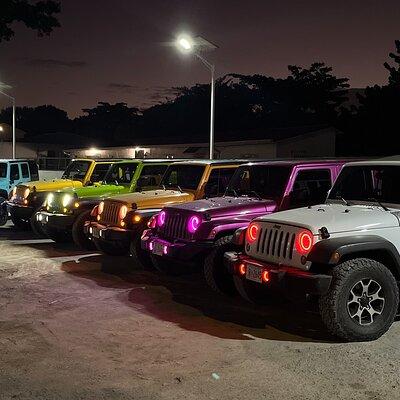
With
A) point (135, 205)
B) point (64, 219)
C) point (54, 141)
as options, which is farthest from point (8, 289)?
point (54, 141)

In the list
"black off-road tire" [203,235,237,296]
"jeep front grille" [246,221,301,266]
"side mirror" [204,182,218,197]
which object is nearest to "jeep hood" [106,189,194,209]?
"side mirror" [204,182,218,197]

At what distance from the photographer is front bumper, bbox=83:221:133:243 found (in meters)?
9.99

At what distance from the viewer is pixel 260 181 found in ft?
30.3

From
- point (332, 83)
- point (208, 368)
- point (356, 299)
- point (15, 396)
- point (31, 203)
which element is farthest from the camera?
point (332, 83)

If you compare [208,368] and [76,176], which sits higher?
[76,176]

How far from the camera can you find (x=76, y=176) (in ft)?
49.4

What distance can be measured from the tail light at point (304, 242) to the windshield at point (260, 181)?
258cm

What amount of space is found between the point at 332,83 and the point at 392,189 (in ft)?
132

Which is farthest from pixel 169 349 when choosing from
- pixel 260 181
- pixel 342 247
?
pixel 260 181

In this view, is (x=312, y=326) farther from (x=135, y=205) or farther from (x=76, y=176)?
(x=76, y=176)

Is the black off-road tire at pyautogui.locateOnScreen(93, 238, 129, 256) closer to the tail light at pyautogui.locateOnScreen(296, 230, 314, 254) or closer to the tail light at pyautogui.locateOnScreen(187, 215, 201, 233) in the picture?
the tail light at pyautogui.locateOnScreen(187, 215, 201, 233)

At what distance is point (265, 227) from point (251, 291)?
0.91 metres

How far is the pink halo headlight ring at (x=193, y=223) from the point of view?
8.26m

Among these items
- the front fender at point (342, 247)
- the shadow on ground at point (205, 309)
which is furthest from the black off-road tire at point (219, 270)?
the front fender at point (342, 247)
